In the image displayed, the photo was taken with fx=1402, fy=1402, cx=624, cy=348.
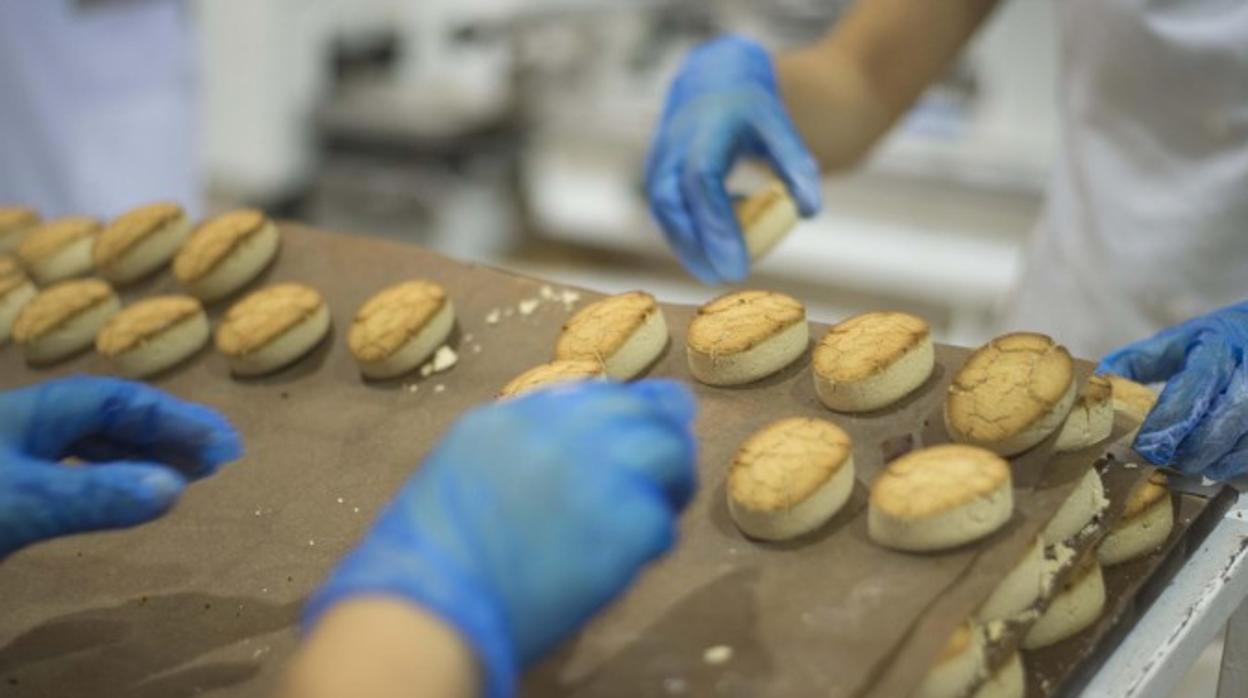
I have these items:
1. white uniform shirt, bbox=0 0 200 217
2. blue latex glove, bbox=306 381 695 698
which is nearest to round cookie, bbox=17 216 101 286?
blue latex glove, bbox=306 381 695 698

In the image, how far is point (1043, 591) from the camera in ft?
4.13

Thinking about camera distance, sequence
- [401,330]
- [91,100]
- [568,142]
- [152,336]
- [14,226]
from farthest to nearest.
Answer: [568,142]
[91,100]
[14,226]
[152,336]
[401,330]

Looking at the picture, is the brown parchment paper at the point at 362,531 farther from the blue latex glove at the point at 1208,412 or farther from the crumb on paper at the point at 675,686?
the blue latex glove at the point at 1208,412

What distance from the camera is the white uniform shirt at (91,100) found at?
10.7 feet

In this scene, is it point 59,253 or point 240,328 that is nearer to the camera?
point 240,328

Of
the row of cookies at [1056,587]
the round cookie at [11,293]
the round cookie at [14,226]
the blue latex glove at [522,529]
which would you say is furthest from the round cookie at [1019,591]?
the round cookie at [14,226]

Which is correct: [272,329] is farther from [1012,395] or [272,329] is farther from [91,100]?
[91,100]

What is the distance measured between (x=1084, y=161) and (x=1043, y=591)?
1.20 meters

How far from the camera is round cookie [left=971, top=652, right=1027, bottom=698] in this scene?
1206 mm

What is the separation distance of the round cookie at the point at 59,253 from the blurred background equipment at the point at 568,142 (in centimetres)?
230

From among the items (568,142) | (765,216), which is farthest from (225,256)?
(568,142)

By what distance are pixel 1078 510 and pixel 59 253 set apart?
4.88 ft

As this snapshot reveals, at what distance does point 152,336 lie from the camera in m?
1.80

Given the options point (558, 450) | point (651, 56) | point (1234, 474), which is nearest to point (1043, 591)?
point (1234, 474)
